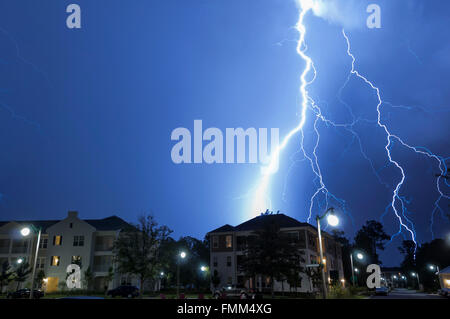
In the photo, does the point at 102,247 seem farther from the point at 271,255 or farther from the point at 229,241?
the point at 271,255

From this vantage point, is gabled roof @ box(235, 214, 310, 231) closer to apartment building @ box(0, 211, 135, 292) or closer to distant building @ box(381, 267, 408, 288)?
apartment building @ box(0, 211, 135, 292)

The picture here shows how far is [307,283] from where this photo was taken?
1756 inches

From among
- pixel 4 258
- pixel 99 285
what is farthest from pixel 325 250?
pixel 4 258

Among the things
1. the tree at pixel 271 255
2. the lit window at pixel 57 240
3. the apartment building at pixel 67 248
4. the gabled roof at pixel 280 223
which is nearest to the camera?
the tree at pixel 271 255

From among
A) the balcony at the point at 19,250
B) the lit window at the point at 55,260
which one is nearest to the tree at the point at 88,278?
the lit window at the point at 55,260

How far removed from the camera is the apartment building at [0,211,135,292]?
46844mm

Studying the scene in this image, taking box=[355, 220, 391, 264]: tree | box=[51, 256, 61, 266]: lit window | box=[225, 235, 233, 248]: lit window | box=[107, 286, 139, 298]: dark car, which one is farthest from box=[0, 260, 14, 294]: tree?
box=[355, 220, 391, 264]: tree

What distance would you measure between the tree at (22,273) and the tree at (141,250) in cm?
2223

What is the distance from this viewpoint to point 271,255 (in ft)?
113

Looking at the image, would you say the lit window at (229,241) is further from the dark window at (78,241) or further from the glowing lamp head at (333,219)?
the glowing lamp head at (333,219)

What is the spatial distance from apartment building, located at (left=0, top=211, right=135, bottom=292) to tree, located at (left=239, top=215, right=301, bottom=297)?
67.5 feet

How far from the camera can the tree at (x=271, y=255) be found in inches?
1345
